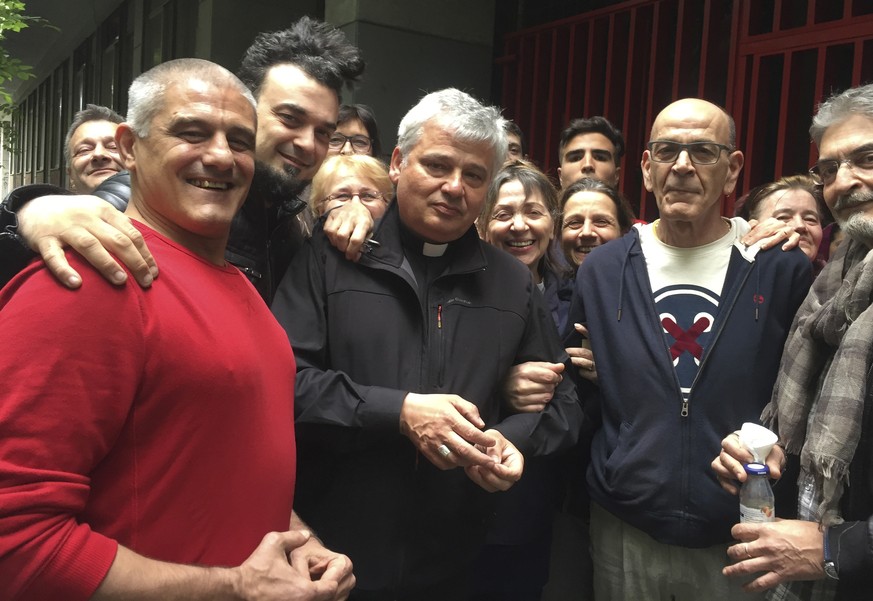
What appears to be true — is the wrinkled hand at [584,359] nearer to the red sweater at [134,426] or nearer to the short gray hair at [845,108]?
the short gray hair at [845,108]

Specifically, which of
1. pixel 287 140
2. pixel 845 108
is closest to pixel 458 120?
pixel 287 140

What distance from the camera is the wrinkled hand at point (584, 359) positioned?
2.44m

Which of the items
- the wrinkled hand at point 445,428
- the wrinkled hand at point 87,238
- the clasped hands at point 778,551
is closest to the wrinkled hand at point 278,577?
the wrinkled hand at point 445,428

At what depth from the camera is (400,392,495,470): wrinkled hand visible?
5.79 ft

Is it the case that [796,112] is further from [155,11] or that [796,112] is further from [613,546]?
[155,11]

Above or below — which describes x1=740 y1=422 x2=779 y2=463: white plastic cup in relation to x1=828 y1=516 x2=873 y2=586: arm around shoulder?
above

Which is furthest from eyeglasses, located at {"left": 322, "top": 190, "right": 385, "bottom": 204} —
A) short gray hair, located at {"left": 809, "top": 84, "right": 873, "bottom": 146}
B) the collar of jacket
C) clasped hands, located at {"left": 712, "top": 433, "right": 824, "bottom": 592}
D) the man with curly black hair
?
clasped hands, located at {"left": 712, "top": 433, "right": 824, "bottom": 592}

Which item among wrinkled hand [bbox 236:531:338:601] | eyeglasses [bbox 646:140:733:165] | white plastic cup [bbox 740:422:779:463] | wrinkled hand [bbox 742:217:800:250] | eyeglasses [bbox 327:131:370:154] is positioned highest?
eyeglasses [bbox 327:131:370:154]

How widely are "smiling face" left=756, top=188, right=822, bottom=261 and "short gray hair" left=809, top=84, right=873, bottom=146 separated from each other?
0.82m

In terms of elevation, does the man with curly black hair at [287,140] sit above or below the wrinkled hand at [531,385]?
above

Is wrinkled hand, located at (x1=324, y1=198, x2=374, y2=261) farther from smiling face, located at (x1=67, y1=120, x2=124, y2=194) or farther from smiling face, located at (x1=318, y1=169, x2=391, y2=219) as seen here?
smiling face, located at (x1=67, y1=120, x2=124, y2=194)

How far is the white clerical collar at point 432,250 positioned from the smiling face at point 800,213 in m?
1.65

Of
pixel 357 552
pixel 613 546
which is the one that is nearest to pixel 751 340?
pixel 613 546

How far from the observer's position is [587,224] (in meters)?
3.04
